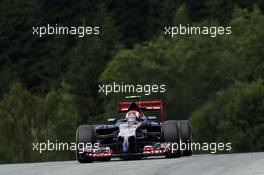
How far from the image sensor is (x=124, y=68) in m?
87.0

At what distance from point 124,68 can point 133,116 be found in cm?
6548

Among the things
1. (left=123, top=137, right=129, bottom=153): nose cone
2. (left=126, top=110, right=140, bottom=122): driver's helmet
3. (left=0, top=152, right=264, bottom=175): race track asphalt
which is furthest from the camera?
(left=126, top=110, right=140, bottom=122): driver's helmet

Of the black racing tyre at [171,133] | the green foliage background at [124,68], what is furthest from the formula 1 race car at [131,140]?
the green foliage background at [124,68]

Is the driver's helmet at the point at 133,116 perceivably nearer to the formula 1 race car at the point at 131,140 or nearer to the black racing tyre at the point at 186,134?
the formula 1 race car at the point at 131,140

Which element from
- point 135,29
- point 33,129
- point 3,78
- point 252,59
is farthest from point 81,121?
point 135,29

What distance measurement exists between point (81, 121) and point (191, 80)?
1206 centimetres

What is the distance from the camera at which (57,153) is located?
254 feet

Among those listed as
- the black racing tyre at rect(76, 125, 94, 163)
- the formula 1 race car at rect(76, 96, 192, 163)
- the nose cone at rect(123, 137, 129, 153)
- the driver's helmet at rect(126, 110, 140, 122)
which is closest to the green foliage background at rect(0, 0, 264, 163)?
the driver's helmet at rect(126, 110, 140, 122)

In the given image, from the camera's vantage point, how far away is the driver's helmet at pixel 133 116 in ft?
70.4

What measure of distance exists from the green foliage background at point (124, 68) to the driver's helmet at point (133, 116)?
43.9m

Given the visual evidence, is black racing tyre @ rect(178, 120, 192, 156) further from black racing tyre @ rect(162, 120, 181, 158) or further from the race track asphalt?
the race track asphalt

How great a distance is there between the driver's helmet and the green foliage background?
43.9 metres

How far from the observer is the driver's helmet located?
2147 cm

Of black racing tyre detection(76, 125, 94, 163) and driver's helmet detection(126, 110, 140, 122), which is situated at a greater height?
driver's helmet detection(126, 110, 140, 122)
